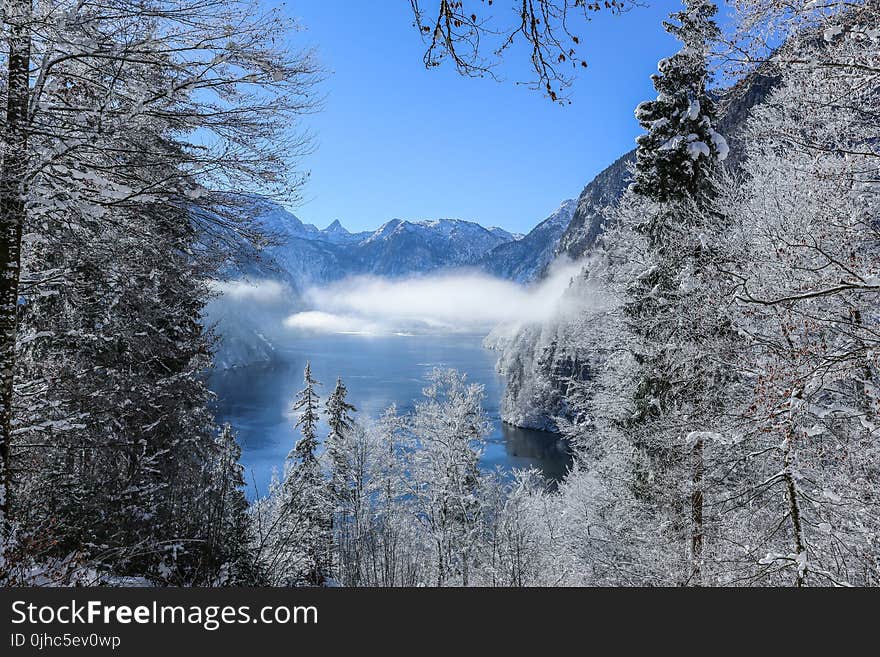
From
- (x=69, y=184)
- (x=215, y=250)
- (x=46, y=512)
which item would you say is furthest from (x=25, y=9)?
(x=46, y=512)

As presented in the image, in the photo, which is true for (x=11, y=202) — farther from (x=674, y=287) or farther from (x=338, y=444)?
(x=338, y=444)

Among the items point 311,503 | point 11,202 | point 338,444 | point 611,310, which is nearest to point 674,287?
point 611,310

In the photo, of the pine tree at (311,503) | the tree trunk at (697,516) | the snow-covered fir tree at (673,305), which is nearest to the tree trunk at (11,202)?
the snow-covered fir tree at (673,305)

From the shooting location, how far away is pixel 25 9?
3961mm

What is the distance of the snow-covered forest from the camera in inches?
160

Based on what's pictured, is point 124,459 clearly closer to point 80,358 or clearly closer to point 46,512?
point 80,358

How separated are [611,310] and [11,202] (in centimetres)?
970

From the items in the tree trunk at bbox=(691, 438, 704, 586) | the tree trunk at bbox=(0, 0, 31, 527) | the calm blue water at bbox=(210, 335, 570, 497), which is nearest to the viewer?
the tree trunk at bbox=(0, 0, 31, 527)

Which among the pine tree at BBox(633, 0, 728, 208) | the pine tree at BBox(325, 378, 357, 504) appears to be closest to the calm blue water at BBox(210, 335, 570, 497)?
the pine tree at BBox(325, 378, 357, 504)

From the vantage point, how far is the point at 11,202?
4188 mm

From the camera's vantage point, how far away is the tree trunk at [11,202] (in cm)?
394
